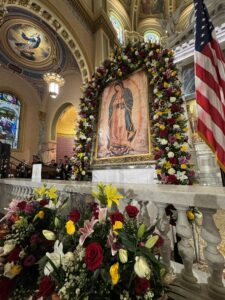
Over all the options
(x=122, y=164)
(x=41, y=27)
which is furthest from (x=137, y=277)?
(x=41, y=27)

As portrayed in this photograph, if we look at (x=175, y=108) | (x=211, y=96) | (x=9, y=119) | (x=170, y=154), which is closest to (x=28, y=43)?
(x=9, y=119)

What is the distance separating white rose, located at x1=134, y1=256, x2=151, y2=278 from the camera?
2.13ft

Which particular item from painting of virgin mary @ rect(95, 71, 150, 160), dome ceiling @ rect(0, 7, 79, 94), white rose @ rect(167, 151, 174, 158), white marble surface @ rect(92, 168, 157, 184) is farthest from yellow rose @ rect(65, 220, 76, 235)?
dome ceiling @ rect(0, 7, 79, 94)

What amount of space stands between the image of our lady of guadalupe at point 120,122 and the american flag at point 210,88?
166 centimetres

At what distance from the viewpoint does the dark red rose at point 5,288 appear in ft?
3.02

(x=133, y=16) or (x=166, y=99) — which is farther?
(x=133, y=16)

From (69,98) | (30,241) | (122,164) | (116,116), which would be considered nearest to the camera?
(30,241)

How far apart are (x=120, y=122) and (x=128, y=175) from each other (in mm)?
1105

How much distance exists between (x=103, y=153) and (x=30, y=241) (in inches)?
102

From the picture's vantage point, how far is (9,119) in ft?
35.7

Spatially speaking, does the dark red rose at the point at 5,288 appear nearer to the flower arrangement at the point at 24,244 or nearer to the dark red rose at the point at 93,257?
the flower arrangement at the point at 24,244

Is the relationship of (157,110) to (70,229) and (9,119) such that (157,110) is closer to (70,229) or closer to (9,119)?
(70,229)

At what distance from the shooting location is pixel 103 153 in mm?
3604

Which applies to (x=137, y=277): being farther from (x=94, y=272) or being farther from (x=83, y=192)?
(x=83, y=192)
